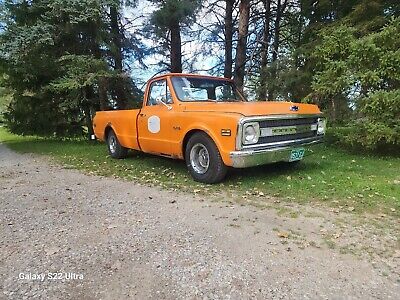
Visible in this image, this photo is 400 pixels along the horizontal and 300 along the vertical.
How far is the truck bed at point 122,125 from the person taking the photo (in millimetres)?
6968

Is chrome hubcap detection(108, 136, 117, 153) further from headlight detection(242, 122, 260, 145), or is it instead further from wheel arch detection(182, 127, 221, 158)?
headlight detection(242, 122, 260, 145)

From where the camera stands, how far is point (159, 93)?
6348 millimetres

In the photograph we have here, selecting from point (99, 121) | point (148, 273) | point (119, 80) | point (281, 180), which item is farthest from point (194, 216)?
point (119, 80)

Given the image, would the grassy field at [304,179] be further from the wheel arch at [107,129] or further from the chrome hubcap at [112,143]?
the wheel arch at [107,129]

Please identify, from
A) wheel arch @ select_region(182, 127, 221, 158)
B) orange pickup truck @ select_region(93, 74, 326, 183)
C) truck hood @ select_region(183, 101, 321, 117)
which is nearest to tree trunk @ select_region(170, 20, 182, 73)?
orange pickup truck @ select_region(93, 74, 326, 183)

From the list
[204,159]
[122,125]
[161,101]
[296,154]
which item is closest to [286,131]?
[296,154]

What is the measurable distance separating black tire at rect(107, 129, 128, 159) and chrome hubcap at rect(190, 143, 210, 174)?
289 centimetres

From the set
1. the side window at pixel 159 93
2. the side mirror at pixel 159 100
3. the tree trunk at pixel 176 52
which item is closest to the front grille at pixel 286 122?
the side window at pixel 159 93

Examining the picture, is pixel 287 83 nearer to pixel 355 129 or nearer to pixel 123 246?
pixel 355 129

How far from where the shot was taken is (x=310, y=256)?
2809mm

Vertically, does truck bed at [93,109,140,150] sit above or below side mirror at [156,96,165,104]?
below

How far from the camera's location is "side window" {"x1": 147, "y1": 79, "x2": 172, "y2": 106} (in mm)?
6140

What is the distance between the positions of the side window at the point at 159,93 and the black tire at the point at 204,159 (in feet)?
3.56

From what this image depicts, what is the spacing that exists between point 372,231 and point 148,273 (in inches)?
89.4
